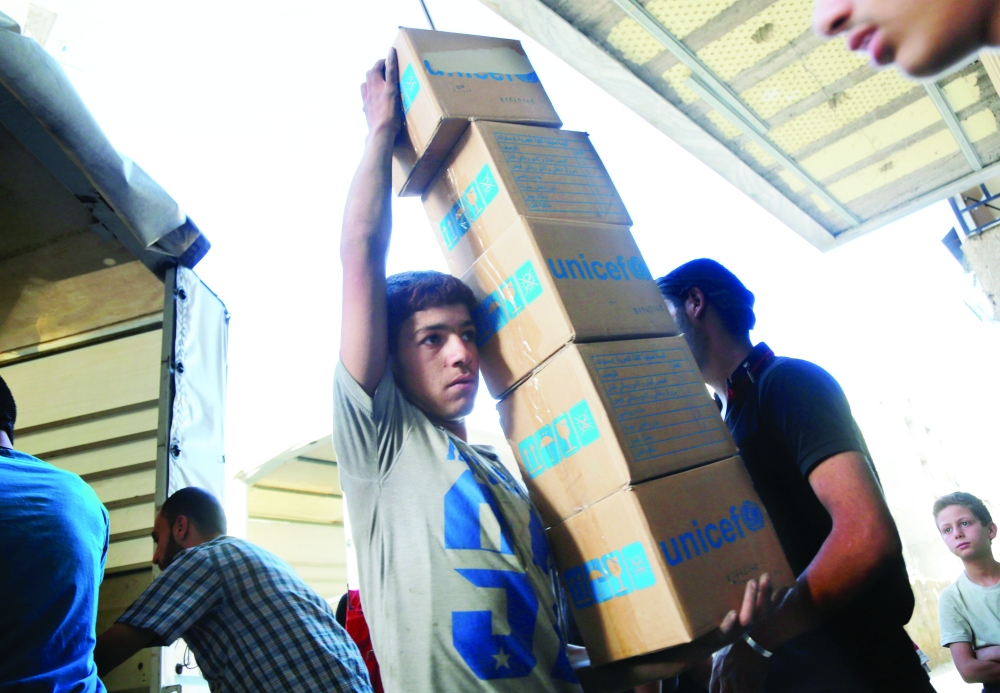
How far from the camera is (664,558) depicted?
1.17m

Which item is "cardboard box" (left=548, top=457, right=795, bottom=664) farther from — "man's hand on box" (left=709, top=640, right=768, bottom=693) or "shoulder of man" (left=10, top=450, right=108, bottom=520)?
"shoulder of man" (left=10, top=450, right=108, bottom=520)

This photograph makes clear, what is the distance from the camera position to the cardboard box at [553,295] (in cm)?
135

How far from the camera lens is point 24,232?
111 inches

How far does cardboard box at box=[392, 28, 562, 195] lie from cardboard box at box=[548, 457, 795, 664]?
3.00 ft

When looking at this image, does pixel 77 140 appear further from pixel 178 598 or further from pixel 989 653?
pixel 989 653

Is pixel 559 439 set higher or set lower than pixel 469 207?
lower

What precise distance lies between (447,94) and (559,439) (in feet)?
2.77

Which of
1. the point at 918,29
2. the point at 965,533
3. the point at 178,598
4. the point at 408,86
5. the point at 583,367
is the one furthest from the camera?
the point at 965,533

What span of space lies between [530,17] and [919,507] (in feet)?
48.8

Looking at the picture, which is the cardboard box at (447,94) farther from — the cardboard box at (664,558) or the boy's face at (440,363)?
the cardboard box at (664,558)

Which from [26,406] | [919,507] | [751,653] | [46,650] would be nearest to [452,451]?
[751,653]

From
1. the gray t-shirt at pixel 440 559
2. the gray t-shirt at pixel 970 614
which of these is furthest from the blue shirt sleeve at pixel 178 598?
the gray t-shirt at pixel 970 614

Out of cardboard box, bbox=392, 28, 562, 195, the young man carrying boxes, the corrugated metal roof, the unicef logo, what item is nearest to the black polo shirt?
the unicef logo

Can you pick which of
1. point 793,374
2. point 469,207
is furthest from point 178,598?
point 793,374
